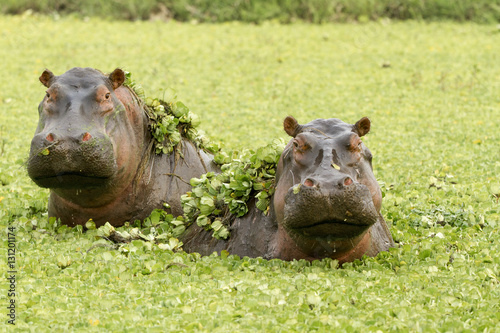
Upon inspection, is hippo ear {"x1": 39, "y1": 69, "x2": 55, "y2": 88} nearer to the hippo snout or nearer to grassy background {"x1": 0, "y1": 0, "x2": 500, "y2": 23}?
the hippo snout

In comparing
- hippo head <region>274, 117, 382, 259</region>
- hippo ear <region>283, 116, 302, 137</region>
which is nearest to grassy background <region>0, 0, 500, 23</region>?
hippo ear <region>283, 116, 302, 137</region>

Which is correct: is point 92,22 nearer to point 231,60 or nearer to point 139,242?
point 231,60

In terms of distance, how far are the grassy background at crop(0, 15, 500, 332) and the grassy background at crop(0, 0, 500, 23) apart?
515 millimetres

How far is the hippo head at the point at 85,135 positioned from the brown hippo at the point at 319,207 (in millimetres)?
1095

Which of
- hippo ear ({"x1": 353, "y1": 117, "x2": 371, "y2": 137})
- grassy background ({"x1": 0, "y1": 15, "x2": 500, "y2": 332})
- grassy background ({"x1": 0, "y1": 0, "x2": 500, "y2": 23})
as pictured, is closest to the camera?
grassy background ({"x1": 0, "y1": 15, "x2": 500, "y2": 332})

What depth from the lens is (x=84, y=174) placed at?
650cm

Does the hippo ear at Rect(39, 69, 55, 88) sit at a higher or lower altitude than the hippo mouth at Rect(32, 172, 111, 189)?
higher

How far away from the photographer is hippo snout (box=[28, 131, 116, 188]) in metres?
6.27

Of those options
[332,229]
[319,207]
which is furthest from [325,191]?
[332,229]

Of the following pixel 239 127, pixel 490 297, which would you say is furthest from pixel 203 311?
pixel 239 127

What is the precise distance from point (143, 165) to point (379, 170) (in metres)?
3.21

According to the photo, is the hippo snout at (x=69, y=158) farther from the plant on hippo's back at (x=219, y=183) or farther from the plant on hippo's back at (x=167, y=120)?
the plant on hippo's back at (x=167, y=120)

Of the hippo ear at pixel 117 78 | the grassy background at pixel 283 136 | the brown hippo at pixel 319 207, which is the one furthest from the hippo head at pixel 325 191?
the hippo ear at pixel 117 78

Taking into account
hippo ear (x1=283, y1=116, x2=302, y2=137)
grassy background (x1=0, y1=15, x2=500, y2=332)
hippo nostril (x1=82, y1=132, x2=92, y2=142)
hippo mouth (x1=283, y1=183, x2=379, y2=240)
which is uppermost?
hippo ear (x1=283, y1=116, x2=302, y2=137)
